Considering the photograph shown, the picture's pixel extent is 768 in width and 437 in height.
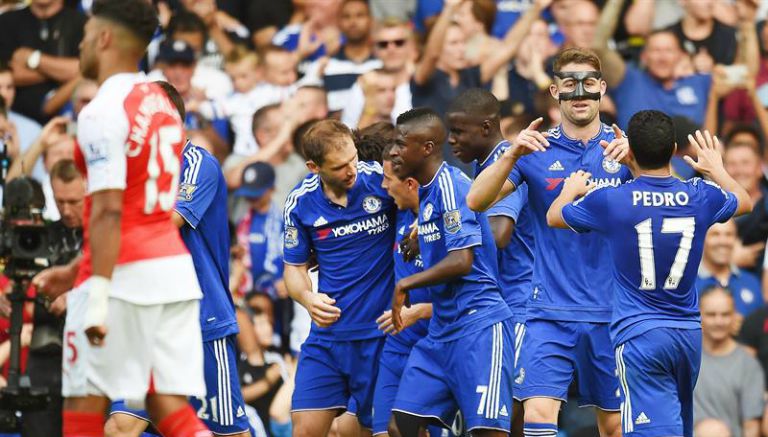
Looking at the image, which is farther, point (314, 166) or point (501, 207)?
point (314, 166)

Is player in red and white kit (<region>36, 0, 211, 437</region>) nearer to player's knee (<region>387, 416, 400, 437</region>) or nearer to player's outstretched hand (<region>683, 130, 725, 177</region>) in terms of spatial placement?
player's knee (<region>387, 416, 400, 437</region>)

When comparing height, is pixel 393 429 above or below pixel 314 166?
below

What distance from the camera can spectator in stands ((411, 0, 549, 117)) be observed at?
1358 centimetres

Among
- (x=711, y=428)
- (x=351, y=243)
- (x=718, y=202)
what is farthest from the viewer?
(x=711, y=428)

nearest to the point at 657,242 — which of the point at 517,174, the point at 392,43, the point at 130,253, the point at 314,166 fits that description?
the point at 517,174

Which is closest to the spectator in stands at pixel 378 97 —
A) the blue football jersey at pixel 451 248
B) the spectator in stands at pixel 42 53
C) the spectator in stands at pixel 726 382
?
the spectator in stands at pixel 42 53

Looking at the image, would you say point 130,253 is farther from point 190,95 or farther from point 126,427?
point 190,95

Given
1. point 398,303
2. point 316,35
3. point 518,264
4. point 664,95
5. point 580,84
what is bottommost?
point 398,303

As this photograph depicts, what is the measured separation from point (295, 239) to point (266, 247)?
4113mm

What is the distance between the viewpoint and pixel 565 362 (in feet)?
28.4

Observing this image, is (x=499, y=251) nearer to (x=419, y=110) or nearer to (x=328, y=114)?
(x=419, y=110)

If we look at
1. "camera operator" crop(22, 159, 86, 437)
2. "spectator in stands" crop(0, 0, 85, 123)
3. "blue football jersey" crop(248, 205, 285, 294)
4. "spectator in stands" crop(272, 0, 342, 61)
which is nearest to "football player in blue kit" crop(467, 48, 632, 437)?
"camera operator" crop(22, 159, 86, 437)

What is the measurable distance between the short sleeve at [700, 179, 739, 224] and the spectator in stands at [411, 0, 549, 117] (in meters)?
5.68

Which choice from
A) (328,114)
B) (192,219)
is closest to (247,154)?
(328,114)
